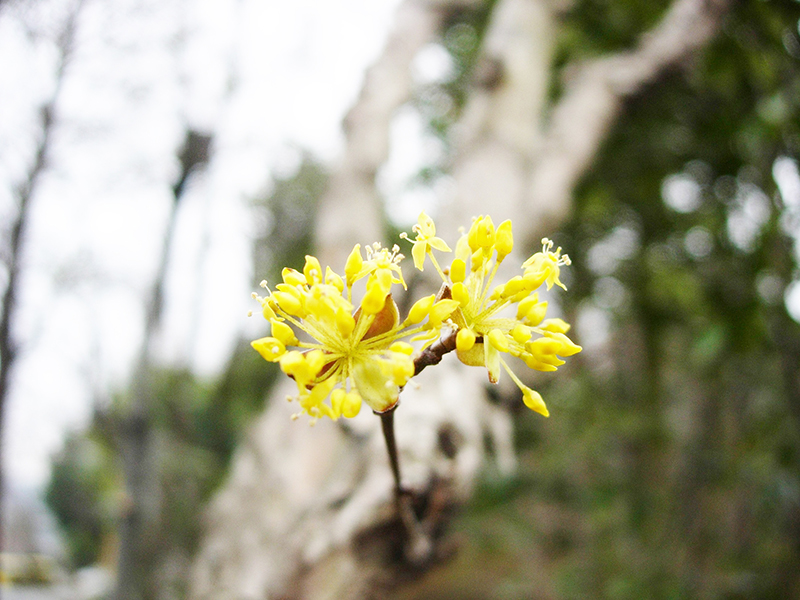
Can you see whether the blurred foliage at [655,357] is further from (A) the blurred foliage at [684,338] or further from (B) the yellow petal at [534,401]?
(B) the yellow petal at [534,401]

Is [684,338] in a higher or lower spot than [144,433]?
lower

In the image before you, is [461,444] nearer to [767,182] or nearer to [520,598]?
[767,182]

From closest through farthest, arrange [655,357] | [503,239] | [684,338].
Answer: [503,239], [655,357], [684,338]

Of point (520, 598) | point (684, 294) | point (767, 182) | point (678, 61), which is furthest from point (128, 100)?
point (520, 598)

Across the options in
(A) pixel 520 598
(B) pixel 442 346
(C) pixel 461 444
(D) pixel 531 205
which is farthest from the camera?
(A) pixel 520 598

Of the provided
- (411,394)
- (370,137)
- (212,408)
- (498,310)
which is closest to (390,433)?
(498,310)

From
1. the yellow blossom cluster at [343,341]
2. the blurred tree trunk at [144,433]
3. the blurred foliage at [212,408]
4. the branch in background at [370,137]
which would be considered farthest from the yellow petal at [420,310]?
the blurred foliage at [212,408]

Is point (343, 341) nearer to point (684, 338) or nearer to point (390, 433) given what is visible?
point (390, 433)
